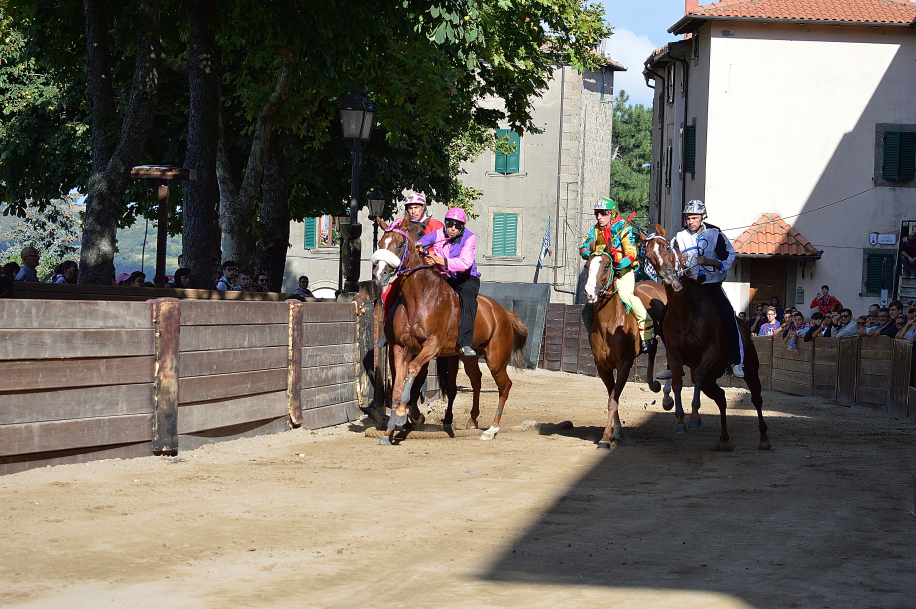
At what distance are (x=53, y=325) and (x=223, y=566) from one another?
11.5 feet

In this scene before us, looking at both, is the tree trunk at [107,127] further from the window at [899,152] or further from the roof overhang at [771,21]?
the window at [899,152]

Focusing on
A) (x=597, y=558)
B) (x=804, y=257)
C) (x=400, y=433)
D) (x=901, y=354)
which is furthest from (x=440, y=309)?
(x=804, y=257)

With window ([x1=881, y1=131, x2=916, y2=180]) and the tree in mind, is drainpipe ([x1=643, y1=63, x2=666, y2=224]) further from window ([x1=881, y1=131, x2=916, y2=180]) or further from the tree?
the tree

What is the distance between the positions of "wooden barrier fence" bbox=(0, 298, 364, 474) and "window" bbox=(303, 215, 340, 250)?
3624cm

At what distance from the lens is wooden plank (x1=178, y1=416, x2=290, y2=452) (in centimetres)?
1051

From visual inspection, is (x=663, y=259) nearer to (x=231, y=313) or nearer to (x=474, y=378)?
(x=474, y=378)

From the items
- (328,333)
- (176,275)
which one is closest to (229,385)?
(328,333)

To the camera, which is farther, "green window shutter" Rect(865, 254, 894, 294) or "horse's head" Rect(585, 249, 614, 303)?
"green window shutter" Rect(865, 254, 894, 294)

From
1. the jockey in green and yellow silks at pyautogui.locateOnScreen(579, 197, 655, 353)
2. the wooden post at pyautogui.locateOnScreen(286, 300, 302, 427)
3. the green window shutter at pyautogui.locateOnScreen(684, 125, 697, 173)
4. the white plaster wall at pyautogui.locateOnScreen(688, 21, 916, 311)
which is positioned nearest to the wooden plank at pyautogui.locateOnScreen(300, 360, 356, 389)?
the wooden post at pyautogui.locateOnScreen(286, 300, 302, 427)

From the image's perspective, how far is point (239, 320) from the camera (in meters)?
11.4

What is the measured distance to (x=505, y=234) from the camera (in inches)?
1977

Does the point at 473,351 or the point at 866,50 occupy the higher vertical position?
the point at 866,50

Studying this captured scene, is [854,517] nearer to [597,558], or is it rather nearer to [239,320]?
[597,558]

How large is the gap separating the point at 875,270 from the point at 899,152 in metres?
3.90
